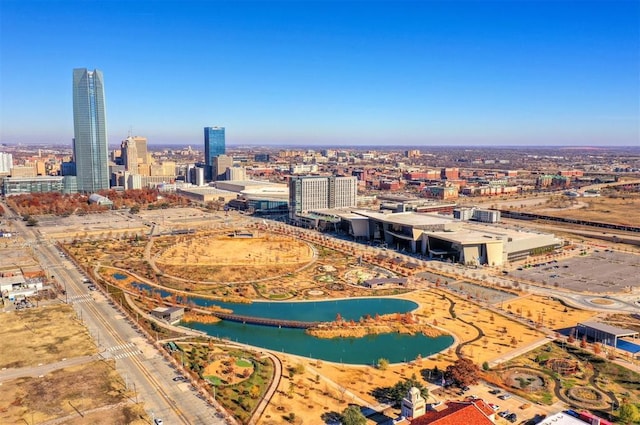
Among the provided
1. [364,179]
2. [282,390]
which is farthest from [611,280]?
[364,179]

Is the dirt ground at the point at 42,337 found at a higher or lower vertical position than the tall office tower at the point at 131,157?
lower

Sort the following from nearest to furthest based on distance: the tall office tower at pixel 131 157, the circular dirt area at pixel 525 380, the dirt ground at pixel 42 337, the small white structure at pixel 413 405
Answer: the small white structure at pixel 413 405
the circular dirt area at pixel 525 380
the dirt ground at pixel 42 337
the tall office tower at pixel 131 157

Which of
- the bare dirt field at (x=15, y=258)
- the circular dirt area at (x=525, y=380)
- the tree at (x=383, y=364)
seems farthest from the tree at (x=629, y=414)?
the bare dirt field at (x=15, y=258)

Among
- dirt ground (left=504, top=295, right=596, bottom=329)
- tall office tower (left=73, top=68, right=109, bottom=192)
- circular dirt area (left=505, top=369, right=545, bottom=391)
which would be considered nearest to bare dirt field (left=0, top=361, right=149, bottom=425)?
circular dirt area (left=505, top=369, right=545, bottom=391)

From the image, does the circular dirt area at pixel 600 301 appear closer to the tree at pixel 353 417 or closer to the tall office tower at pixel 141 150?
the tree at pixel 353 417

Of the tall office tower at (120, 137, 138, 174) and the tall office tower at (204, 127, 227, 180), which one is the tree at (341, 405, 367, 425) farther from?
the tall office tower at (204, 127, 227, 180)

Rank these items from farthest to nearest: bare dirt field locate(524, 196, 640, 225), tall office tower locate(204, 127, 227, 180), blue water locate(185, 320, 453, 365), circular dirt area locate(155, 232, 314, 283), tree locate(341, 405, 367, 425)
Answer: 1. tall office tower locate(204, 127, 227, 180)
2. bare dirt field locate(524, 196, 640, 225)
3. circular dirt area locate(155, 232, 314, 283)
4. blue water locate(185, 320, 453, 365)
5. tree locate(341, 405, 367, 425)

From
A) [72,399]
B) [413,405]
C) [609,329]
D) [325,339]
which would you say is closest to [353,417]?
[413,405]

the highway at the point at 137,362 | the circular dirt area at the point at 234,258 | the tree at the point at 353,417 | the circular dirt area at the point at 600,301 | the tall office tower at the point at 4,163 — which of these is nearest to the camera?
the tree at the point at 353,417
